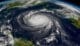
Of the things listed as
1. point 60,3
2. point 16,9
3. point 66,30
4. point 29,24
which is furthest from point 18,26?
point 60,3

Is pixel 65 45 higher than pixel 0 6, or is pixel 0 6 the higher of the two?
pixel 0 6

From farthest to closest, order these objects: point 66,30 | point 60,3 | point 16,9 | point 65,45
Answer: point 60,3
point 16,9
point 66,30
point 65,45

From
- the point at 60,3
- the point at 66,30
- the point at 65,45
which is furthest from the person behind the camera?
the point at 60,3

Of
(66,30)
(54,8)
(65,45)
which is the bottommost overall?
(65,45)

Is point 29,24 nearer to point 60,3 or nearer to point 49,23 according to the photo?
point 49,23

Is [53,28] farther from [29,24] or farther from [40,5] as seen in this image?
[40,5]

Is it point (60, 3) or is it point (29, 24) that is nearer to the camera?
point (29, 24)
